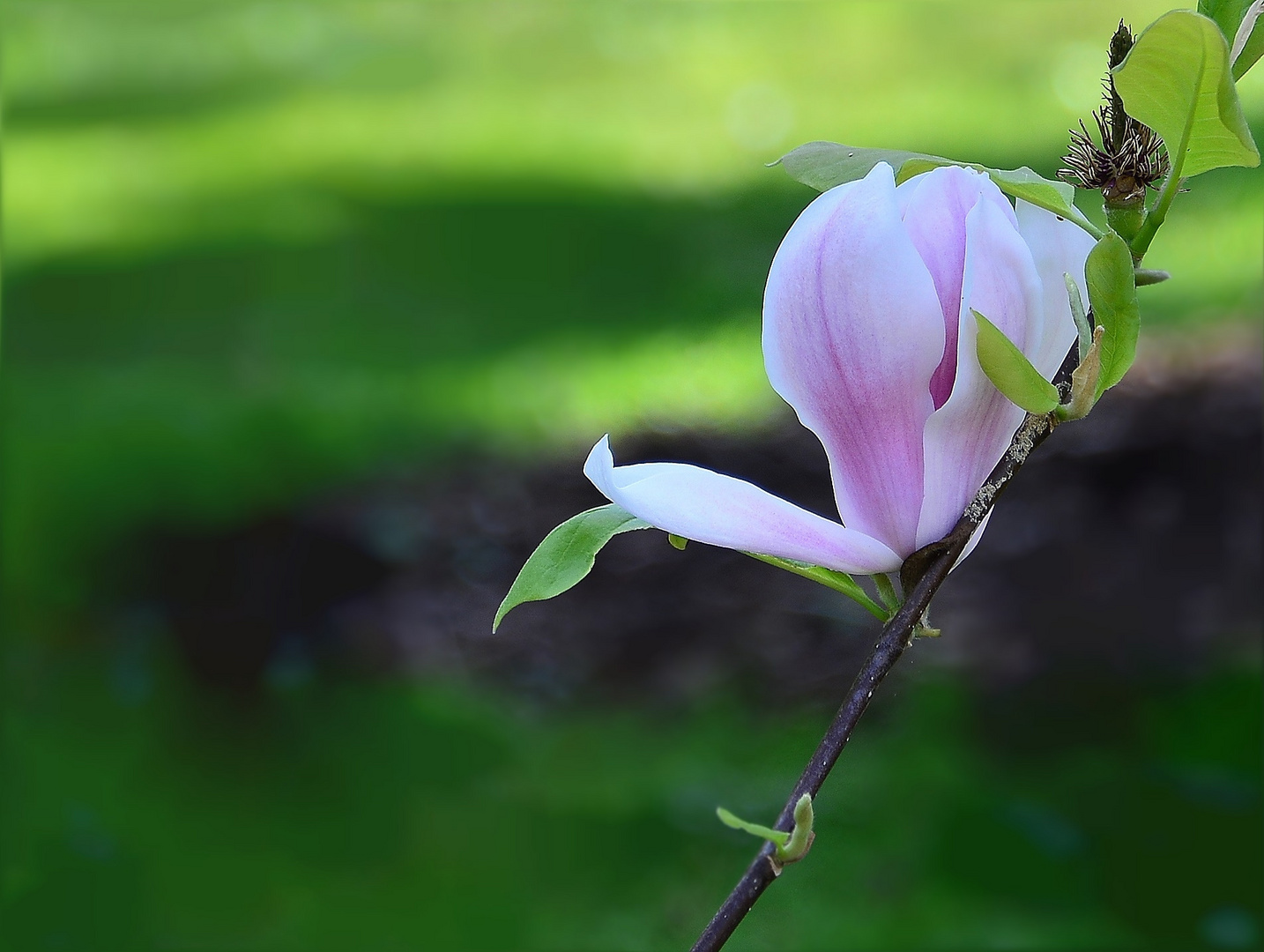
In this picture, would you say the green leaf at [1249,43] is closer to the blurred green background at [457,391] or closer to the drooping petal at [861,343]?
the drooping petal at [861,343]

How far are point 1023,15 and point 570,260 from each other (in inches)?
23.2

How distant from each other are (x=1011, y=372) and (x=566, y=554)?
8 centimetres

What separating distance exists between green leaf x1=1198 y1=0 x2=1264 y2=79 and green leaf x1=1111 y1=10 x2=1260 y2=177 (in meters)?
0.01

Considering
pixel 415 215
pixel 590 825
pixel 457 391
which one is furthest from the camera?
pixel 415 215

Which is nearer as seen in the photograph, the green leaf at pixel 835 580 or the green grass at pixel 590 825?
the green leaf at pixel 835 580

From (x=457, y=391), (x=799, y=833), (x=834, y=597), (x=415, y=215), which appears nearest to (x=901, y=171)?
(x=799, y=833)

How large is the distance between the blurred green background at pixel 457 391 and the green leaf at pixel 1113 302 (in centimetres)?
33

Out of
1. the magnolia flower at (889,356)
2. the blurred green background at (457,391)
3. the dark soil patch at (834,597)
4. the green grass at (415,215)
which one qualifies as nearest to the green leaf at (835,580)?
the magnolia flower at (889,356)

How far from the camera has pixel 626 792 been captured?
1092 mm

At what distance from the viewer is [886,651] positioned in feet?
0.65

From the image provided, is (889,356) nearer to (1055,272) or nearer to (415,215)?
(1055,272)

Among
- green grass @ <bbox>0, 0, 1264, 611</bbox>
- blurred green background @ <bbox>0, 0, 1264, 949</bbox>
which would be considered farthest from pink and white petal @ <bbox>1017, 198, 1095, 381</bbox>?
green grass @ <bbox>0, 0, 1264, 611</bbox>

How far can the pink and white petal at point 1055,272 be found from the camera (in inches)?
8.4

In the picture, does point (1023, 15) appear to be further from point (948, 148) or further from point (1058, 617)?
point (1058, 617)
